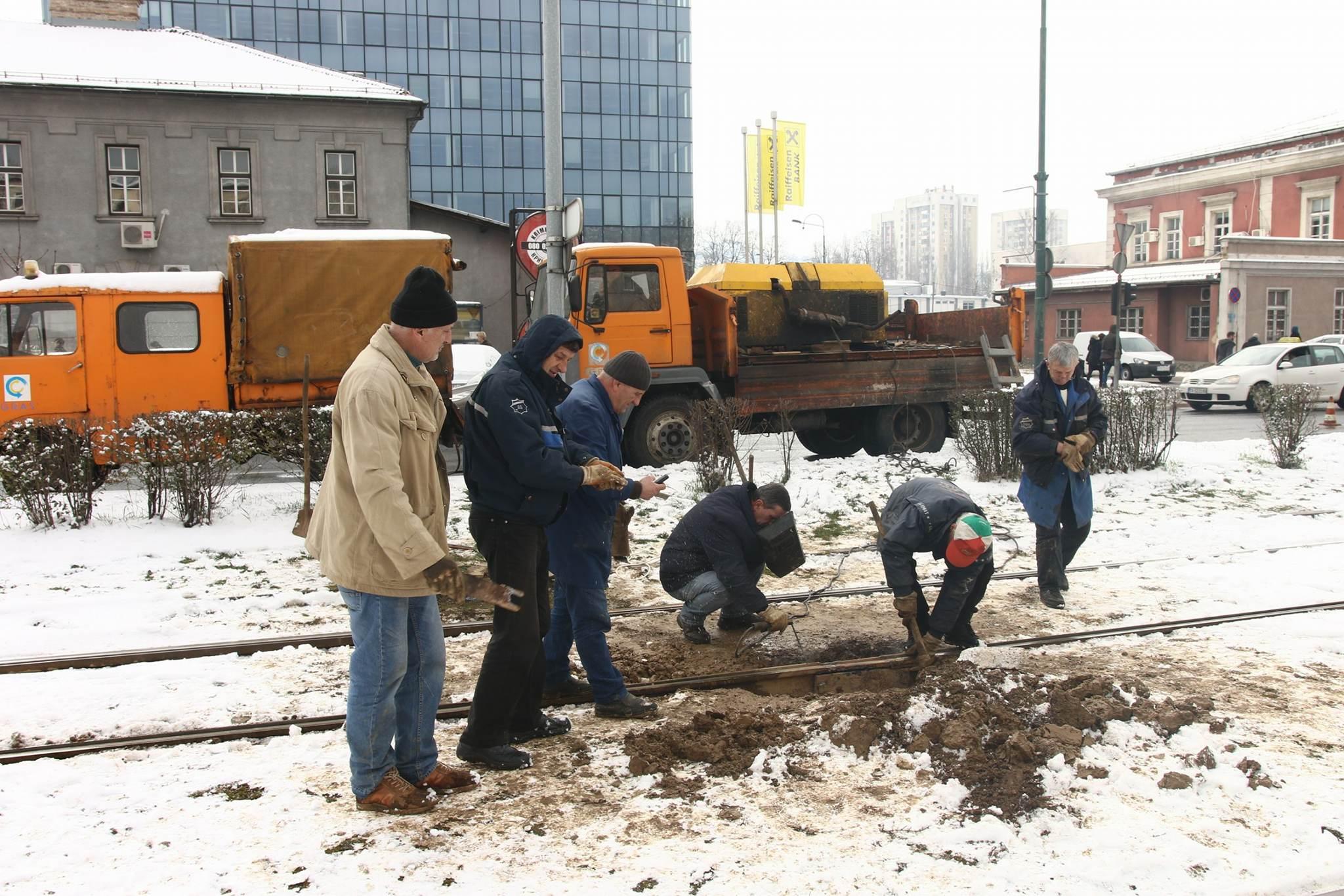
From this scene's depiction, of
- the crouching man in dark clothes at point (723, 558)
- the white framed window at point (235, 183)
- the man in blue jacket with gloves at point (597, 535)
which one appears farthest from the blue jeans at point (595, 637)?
the white framed window at point (235, 183)

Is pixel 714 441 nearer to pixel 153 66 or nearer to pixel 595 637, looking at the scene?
pixel 595 637

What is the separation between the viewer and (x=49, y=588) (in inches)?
274

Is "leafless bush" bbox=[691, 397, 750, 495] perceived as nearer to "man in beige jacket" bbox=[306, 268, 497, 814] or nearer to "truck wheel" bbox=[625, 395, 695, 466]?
"truck wheel" bbox=[625, 395, 695, 466]

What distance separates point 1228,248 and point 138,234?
35.8 meters

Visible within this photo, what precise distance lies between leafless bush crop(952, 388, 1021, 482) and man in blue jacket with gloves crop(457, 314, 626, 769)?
25.0 feet

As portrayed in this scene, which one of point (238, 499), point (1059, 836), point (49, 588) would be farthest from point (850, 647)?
point (238, 499)

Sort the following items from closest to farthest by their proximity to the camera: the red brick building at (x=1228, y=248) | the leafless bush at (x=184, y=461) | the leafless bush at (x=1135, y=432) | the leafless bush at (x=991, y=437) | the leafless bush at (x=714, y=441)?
the leafless bush at (x=184, y=461)
the leafless bush at (x=714, y=441)
the leafless bush at (x=991, y=437)
the leafless bush at (x=1135, y=432)
the red brick building at (x=1228, y=248)

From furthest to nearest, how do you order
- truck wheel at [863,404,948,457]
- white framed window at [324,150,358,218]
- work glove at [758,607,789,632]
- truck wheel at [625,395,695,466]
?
white framed window at [324,150,358,218] < truck wheel at [863,404,948,457] < truck wheel at [625,395,695,466] < work glove at [758,607,789,632]

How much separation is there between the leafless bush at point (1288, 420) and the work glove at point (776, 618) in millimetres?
9310

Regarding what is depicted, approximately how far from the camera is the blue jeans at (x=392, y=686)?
3711 mm

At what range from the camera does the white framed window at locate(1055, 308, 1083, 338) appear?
4525 centimetres

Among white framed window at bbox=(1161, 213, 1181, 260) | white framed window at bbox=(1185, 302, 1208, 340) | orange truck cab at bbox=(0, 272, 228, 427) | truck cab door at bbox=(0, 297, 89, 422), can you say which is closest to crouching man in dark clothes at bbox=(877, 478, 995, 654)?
orange truck cab at bbox=(0, 272, 228, 427)

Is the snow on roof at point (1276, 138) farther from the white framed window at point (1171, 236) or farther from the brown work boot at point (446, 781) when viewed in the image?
the brown work boot at point (446, 781)

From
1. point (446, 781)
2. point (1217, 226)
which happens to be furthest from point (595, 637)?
point (1217, 226)
